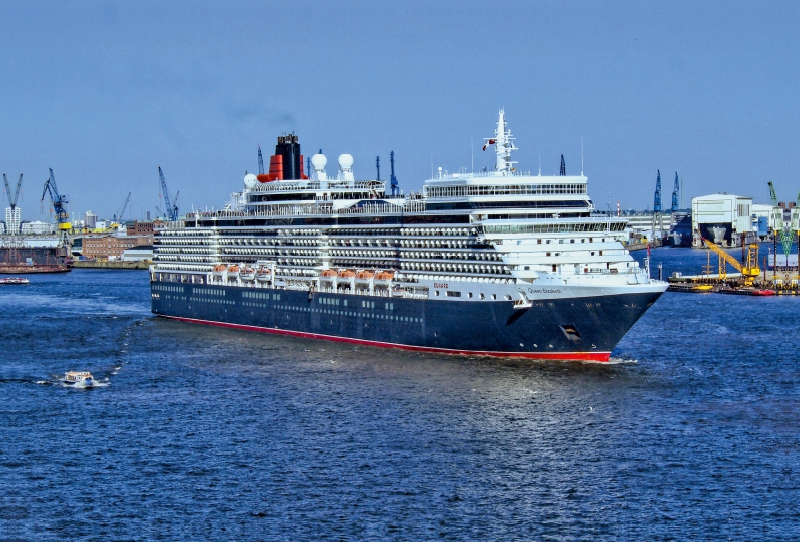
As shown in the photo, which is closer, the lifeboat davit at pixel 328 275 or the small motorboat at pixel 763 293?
the lifeboat davit at pixel 328 275

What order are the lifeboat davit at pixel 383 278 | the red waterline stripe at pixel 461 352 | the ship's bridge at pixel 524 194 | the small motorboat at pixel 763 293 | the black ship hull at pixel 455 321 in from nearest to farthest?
the black ship hull at pixel 455 321 < the red waterline stripe at pixel 461 352 < the ship's bridge at pixel 524 194 < the lifeboat davit at pixel 383 278 < the small motorboat at pixel 763 293

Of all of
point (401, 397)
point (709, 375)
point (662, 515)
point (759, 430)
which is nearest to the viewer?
point (662, 515)

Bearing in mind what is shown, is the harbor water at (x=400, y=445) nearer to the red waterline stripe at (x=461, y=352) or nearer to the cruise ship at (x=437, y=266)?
the red waterline stripe at (x=461, y=352)

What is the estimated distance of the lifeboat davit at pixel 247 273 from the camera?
70.4 m

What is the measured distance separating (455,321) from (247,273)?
21.9 meters

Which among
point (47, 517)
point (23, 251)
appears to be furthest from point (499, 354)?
point (23, 251)

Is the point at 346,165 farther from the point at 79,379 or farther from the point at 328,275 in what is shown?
the point at 79,379

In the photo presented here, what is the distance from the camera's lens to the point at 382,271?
196 ft

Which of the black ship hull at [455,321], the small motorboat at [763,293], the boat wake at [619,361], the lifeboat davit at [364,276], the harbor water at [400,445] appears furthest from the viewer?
the small motorboat at [763,293]

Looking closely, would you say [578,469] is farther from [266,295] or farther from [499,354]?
[266,295]

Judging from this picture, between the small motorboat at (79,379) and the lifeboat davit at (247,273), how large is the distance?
2095cm

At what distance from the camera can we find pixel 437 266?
5584 centimetres

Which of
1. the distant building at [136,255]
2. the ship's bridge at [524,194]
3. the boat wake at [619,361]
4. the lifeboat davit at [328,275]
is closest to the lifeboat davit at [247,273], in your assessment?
the lifeboat davit at [328,275]

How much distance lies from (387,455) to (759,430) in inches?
542
